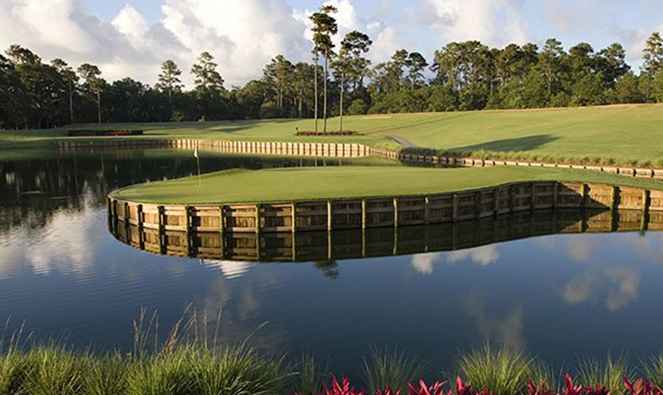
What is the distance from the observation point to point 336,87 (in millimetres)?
173250

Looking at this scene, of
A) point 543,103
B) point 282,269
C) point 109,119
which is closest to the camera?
point 282,269

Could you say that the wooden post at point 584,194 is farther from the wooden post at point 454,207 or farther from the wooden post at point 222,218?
the wooden post at point 222,218

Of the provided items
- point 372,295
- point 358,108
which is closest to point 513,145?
point 372,295

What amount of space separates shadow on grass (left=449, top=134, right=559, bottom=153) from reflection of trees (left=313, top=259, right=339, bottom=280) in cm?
4306

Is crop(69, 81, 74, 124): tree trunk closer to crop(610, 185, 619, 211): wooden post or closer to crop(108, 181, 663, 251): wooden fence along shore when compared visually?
crop(108, 181, 663, 251): wooden fence along shore

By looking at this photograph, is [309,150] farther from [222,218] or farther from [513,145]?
[222,218]

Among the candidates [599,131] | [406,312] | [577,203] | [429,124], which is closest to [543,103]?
[429,124]

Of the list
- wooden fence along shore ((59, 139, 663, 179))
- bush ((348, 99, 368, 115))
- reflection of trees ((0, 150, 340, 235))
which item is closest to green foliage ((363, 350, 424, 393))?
reflection of trees ((0, 150, 340, 235))

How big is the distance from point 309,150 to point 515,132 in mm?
29884

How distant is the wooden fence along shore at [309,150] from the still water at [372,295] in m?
22.6

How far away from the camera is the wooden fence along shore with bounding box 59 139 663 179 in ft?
165

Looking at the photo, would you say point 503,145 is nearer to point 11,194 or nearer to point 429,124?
point 429,124

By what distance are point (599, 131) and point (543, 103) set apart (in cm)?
4288

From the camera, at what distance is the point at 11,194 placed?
42156mm
